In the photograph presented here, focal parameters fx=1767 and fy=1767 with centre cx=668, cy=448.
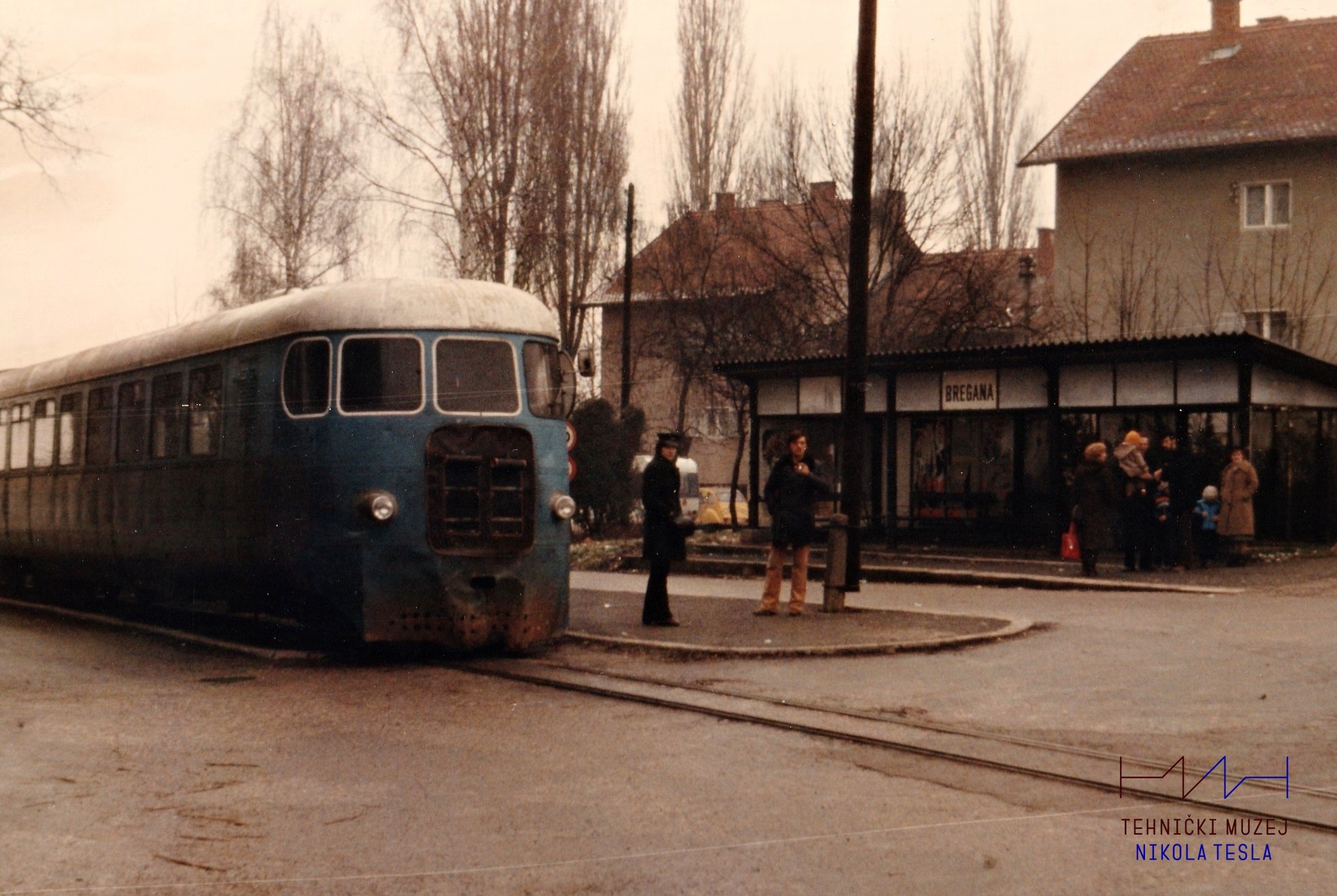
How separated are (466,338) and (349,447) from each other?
4.38 feet

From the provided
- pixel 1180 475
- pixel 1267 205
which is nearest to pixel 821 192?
pixel 1267 205

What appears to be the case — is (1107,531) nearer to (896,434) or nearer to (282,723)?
(896,434)

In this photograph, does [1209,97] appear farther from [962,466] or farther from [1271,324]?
[962,466]

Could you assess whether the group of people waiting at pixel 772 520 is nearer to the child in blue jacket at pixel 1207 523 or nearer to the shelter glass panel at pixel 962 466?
the child in blue jacket at pixel 1207 523

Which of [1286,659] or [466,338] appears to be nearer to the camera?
[1286,659]

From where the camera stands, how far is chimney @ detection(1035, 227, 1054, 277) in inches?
2682

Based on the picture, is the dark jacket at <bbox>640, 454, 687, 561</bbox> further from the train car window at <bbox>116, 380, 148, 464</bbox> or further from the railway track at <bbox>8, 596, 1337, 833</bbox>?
the train car window at <bbox>116, 380, 148, 464</bbox>

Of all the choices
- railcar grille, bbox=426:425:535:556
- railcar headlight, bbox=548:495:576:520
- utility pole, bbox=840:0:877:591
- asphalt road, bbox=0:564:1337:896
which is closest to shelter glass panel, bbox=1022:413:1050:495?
utility pole, bbox=840:0:877:591

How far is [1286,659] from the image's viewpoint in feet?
41.2

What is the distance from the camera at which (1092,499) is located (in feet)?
68.6

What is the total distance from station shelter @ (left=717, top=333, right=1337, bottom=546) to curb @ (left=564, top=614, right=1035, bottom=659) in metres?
10.8

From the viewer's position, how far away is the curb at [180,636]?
48.0 ft

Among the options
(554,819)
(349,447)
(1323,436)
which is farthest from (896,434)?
(554,819)

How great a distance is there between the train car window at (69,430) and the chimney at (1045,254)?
159ft
